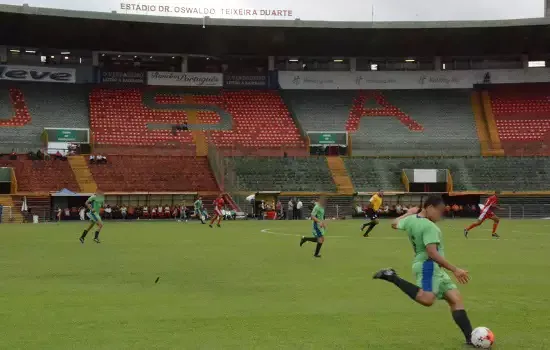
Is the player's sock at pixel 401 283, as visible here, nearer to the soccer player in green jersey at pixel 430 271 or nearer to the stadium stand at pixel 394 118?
the soccer player in green jersey at pixel 430 271

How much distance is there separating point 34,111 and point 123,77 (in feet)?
31.7

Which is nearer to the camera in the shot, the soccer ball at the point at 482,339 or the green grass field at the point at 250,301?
the soccer ball at the point at 482,339

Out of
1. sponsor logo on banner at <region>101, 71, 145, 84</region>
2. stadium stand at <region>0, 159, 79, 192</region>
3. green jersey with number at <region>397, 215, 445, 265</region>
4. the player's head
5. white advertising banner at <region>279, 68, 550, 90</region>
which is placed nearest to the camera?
green jersey with number at <region>397, 215, 445, 265</region>

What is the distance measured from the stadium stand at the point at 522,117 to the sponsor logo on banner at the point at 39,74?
3967 centimetres

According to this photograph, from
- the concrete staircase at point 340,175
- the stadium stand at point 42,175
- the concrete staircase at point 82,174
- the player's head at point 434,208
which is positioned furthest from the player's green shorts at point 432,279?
the concrete staircase at point 340,175

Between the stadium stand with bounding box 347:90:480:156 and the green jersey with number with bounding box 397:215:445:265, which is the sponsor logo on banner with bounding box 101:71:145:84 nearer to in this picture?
the stadium stand with bounding box 347:90:480:156

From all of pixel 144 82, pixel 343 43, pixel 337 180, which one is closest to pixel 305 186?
pixel 337 180

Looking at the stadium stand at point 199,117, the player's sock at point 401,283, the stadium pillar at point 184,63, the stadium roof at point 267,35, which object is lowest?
the player's sock at point 401,283

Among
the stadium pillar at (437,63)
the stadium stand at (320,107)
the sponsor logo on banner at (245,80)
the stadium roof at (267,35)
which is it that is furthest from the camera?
the stadium pillar at (437,63)

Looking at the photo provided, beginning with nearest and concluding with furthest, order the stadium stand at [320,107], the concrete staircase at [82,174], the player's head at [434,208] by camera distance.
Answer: the player's head at [434,208], the concrete staircase at [82,174], the stadium stand at [320,107]

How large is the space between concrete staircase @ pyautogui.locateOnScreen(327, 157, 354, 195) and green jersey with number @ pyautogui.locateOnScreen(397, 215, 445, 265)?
49.5 meters

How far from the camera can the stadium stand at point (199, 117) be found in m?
65.0

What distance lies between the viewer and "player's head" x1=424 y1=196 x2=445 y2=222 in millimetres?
9430

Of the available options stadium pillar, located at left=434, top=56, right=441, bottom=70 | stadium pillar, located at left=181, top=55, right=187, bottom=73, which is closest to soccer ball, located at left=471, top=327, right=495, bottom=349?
stadium pillar, located at left=181, top=55, right=187, bottom=73
